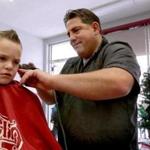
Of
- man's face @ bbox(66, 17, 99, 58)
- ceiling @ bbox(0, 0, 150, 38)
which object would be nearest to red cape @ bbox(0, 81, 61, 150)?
man's face @ bbox(66, 17, 99, 58)

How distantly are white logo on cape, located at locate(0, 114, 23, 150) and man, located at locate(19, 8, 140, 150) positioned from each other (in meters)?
0.18

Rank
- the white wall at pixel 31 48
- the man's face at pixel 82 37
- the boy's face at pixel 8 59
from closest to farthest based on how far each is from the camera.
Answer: the boy's face at pixel 8 59 < the man's face at pixel 82 37 < the white wall at pixel 31 48

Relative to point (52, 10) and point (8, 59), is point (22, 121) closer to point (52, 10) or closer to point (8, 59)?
point (8, 59)

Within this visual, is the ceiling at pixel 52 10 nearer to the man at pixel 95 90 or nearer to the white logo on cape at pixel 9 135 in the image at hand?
the man at pixel 95 90

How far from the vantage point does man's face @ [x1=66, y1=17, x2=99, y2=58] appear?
1.43 metres

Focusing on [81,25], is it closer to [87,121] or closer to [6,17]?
[87,121]

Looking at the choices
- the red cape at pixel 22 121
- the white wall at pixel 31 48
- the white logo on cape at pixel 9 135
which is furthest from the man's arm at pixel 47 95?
the white wall at pixel 31 48

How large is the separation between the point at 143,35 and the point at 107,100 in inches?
142

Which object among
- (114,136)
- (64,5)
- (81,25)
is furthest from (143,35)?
(114,136)

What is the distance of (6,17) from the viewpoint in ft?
16.2

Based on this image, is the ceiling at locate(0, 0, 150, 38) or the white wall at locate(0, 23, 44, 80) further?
the white wall at locate(0, 23, 44, 80)

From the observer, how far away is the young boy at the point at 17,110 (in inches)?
45.7

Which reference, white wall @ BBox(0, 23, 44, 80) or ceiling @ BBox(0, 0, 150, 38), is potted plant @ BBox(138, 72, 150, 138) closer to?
ceiling @ BBox(0, 0, 150, 38)

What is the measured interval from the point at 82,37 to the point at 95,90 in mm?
428
